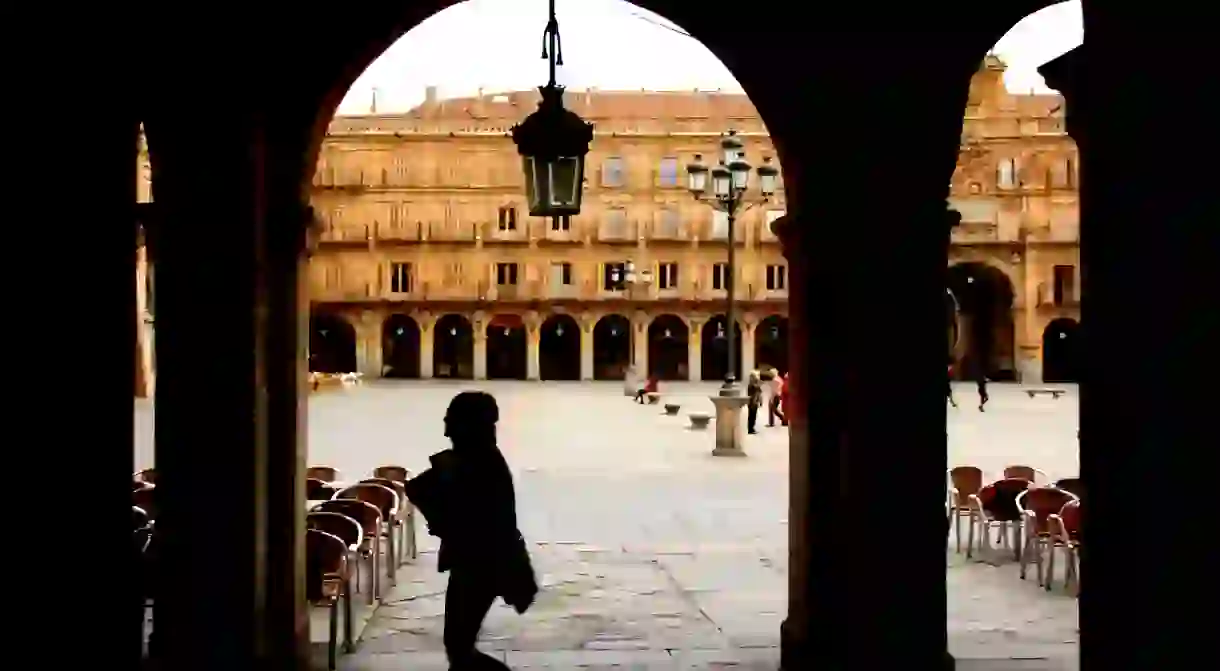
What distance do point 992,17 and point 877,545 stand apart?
7.66 feet

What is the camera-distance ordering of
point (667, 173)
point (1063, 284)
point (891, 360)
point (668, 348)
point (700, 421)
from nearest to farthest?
point (891, 360) < point (700, 421) < point (1063, 284) < point (667, 173) < point (668, 348)

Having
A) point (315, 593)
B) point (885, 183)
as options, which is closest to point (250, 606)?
point (315, 593)

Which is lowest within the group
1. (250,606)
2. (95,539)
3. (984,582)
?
(984,582)

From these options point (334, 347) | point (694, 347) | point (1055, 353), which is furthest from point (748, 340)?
point (334, 347)

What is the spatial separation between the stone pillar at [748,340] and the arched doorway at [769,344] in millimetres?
1137

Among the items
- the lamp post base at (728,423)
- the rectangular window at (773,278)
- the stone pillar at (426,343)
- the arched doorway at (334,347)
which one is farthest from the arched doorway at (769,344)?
the lamp post base at (728,423)

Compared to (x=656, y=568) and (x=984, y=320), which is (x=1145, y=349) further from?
(x=984, y=320)

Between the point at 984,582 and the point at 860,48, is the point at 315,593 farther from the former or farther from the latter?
the point at 984,582

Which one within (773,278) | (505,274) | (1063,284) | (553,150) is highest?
(505,274)

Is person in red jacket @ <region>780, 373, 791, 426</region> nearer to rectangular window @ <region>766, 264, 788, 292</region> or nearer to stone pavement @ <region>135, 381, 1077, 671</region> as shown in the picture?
stone pavement @ <region>135, 381, 1077, 671</region>

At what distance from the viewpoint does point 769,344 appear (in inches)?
2270

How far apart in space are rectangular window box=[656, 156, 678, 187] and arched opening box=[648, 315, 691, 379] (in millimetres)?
6009

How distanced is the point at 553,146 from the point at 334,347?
53.8 m

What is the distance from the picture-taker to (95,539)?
9.52 feet
